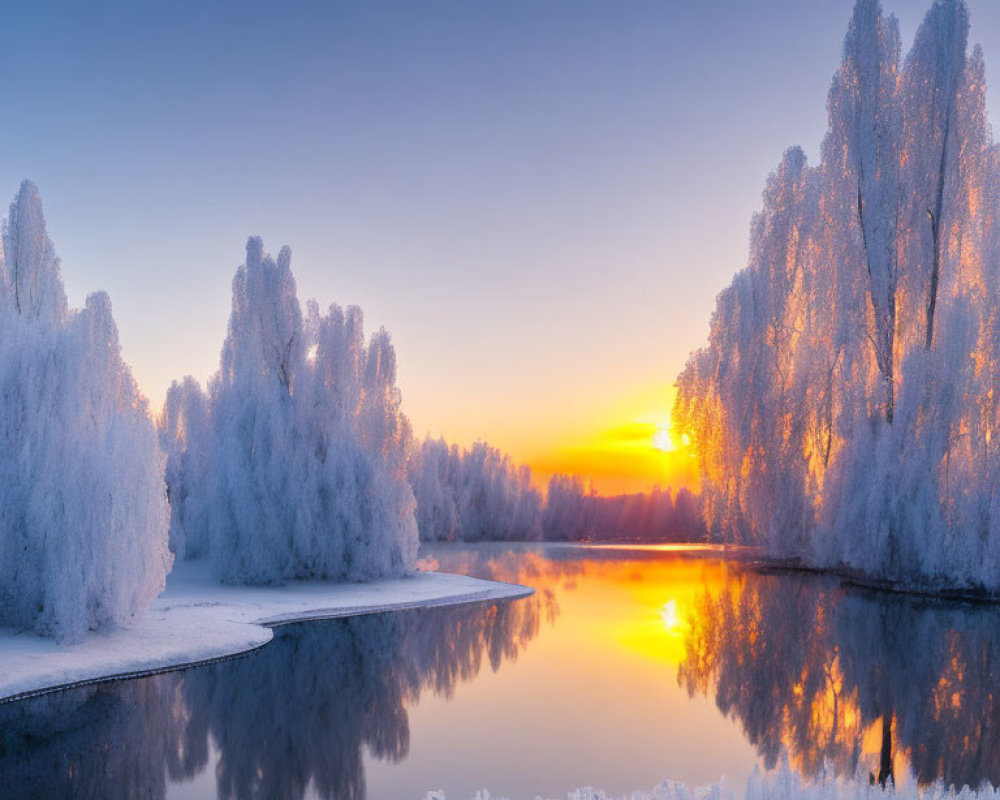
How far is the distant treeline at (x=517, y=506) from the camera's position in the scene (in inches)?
2366

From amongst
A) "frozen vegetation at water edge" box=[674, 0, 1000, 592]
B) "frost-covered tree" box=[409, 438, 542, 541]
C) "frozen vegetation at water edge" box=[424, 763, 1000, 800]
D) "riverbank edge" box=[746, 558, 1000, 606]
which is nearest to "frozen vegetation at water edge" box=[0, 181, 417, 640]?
"frozen vegetation at water edge" box=[424, 763, 1000, 800]

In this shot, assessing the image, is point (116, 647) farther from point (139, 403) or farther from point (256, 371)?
point (256, 371)

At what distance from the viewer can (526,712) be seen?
35.4ft

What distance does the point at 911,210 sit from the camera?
25719 mm

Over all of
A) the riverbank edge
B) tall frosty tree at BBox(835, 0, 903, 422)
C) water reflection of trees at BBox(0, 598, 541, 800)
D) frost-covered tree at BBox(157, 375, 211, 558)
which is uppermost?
tall frosty tree at BBox(835, 0, 903, 422)

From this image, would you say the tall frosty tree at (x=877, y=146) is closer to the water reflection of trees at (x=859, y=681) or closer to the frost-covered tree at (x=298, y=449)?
the water reflection of trees at (x=859, y=681)

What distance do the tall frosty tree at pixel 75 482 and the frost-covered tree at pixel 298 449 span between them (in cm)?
878

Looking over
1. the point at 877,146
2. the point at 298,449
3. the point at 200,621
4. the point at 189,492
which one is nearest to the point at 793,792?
the point at 200,621

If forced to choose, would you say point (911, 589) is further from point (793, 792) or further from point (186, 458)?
point (186, 458)

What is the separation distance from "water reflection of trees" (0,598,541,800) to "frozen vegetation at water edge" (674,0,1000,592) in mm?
14118

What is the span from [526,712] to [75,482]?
924 centimetres

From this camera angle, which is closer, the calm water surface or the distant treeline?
the calm water surface

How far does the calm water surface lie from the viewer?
26.9ft

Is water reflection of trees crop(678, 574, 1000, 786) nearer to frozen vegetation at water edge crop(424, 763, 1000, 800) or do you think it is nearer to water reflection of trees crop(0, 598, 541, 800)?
frozen vegetation at water edge crop(424, 763, 1000, 800)
